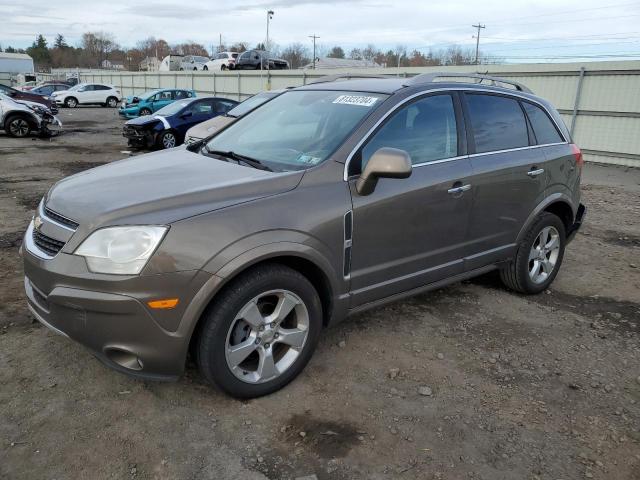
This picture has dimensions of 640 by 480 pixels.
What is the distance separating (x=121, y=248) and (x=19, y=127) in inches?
643

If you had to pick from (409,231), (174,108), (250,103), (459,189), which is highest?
(250,103)

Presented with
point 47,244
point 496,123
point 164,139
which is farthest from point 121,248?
point 164,139

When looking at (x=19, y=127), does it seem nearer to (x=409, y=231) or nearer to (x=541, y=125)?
(x=541, y=125)

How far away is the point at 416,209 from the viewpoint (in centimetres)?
351

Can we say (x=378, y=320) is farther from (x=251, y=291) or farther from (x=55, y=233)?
(x=55, y=233)

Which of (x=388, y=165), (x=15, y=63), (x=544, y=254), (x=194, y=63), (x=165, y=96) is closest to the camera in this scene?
(x=388, y=165)

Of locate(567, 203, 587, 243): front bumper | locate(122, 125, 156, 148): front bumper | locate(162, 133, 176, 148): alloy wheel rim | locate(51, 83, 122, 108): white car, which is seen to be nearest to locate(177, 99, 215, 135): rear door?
locate(162, 133, 176, 148): alloy wheel rim

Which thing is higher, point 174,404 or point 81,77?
point 81,77

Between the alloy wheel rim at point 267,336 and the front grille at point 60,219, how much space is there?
98 centimetres

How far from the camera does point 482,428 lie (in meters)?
2.88

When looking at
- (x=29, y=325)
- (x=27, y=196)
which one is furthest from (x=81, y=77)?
(x=29, y=325)

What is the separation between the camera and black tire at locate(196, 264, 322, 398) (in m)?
2.74

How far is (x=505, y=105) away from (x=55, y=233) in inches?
137

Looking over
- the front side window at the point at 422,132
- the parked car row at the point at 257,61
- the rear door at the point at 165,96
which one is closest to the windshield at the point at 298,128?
the front side window at the point at 422,132
